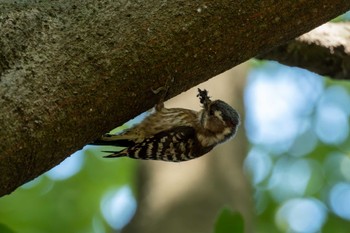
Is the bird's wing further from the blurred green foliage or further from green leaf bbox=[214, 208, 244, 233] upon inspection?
the blurred green foliage

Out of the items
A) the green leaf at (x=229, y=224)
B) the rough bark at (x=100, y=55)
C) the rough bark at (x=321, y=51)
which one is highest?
the rough bark at (x=100, y=55)

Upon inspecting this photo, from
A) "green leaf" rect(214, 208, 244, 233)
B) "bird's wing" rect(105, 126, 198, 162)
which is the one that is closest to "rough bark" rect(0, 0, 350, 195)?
"green leaf" rect(214, 208, 244, 233)

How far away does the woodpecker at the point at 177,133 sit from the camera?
3.77 meters

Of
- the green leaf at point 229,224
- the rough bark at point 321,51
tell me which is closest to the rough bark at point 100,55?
the green leaf at point 229,224

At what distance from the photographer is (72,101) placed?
97.4 inches

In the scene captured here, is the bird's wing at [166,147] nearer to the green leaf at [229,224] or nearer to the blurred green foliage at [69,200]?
the green leaf at [229,224]

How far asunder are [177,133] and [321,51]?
1.17m

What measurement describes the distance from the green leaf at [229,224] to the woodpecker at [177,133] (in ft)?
4.51

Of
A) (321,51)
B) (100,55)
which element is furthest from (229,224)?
(321,51)

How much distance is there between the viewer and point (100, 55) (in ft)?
8.34

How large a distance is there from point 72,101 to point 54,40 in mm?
276

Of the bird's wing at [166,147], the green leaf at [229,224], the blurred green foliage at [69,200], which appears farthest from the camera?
the blurred green foliage at [69,200]

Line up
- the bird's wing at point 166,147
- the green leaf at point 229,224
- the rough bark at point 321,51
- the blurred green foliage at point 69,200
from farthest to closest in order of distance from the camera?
1. the blurred green foliage at point 69,200
2. the rough bark at point 321,51
3. the bird's wing at point 166,147
4. the green leaf at point 229,224

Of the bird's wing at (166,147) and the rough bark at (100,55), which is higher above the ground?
the rough bark at (100,55)
